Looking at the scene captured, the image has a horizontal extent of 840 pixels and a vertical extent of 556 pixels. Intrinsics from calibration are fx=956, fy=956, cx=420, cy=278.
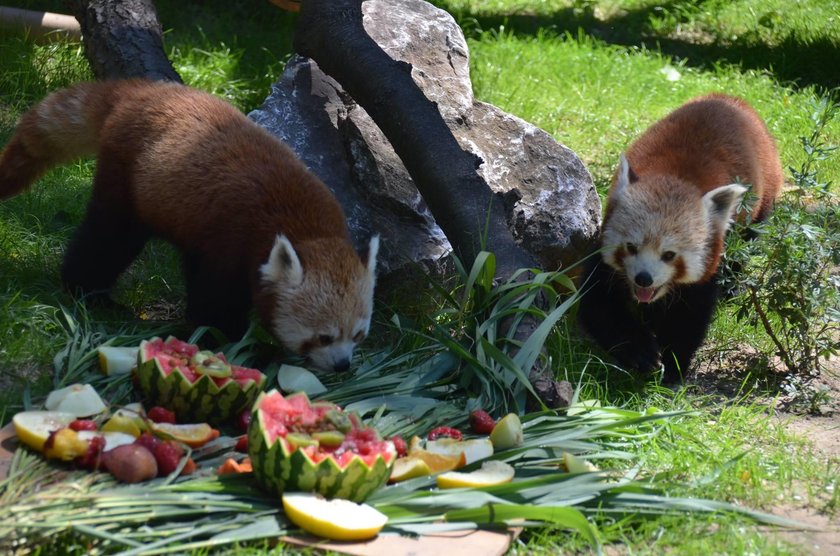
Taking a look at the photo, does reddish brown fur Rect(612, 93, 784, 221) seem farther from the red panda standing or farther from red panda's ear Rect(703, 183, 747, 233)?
red panda's ear Rect(703, 183, 747, 233)

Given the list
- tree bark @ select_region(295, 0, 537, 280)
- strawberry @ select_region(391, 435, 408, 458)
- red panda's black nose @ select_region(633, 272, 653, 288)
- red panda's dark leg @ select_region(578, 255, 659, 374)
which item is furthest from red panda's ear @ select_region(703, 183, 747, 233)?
strawberry @ select_region(391, 435, 408, 458)

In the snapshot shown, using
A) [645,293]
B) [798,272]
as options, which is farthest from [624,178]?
[798,272]

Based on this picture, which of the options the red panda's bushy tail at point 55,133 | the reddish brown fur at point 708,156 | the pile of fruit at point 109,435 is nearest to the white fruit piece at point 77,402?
the pile of fruit at point 109,435

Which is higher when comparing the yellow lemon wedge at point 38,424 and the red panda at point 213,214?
the red panda at point 213,214

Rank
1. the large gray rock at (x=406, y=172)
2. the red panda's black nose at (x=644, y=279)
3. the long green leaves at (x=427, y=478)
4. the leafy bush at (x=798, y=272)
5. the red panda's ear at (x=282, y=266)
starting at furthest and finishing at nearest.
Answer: the large gray rock at (x=406, y=172), the red panda's black nose at (x=644, y=279), the leafy bush at (x=798, y=272), the red panda's ear at (x=282, y=266), the long green leaves at (x=427, y=478)

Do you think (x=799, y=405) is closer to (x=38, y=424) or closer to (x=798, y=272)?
(x=798, y=272)

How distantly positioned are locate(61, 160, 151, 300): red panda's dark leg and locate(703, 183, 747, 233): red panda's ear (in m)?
2.76

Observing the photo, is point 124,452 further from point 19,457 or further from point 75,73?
point 75,73

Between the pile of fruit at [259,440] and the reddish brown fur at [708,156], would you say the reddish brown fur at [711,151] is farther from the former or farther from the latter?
the pile of fruit at [259,440]

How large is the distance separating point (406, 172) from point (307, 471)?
2.61 metres

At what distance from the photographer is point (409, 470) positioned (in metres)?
3.21

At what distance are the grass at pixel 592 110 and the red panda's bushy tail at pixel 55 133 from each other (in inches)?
17.0

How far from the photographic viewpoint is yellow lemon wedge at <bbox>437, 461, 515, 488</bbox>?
10.3 feet

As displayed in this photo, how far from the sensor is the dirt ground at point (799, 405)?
3266 mm
